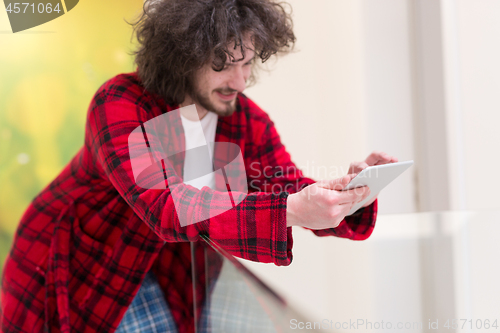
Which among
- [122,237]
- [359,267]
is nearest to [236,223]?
[122,237]

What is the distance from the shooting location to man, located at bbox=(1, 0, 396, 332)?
49 centimetres

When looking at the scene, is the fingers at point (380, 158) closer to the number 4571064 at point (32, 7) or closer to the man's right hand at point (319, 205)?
the man's right hand at point (319, 205)

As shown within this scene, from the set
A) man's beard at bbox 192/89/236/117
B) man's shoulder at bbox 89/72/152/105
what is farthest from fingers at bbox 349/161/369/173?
man's shoulder at bbox 89/72/152/105

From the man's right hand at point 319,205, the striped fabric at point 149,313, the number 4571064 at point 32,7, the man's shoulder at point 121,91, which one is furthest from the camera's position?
the number 4571064 at point 32,7

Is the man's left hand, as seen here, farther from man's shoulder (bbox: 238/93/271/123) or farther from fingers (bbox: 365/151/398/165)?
man's shoulder (bbox: 238/93/271/123)

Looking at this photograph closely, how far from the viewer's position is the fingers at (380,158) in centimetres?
61

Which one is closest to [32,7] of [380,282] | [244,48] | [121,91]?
[121,91]

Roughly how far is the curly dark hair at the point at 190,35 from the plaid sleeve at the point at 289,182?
192mm

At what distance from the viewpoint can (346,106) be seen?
3.69 feet

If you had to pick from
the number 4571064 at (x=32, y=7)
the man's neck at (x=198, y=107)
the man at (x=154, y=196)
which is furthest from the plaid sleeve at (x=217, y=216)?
the number 4571064 at (x=32, y=7)

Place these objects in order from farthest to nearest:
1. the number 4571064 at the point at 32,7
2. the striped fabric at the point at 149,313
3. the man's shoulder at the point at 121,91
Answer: the number 4571064 at the point at 32,7, the striped fabric at the point at 149,313, the man's shoulder at the point at 121,91

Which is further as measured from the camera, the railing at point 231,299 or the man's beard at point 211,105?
the man's beard at point 211,105

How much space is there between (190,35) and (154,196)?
0.92 feet

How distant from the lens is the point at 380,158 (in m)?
0.61
